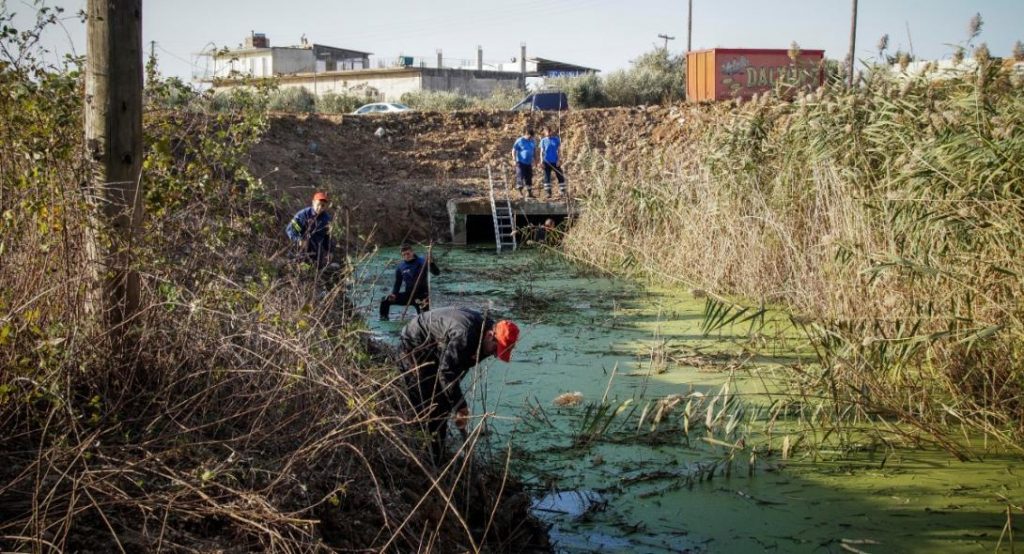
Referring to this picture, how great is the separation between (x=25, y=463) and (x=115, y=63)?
194 centimetres

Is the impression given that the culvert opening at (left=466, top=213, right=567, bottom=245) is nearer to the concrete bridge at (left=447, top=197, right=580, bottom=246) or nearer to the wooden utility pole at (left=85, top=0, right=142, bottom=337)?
the concrete bridge at (left=447, top=197, right=580, bottom=246)

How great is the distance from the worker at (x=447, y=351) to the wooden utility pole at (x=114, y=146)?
67.5 inches

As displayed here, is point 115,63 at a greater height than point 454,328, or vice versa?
point 115,63

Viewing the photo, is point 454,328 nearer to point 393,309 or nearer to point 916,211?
point 916,211

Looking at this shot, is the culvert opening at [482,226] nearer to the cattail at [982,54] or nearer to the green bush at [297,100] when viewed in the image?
the green bush at [297,100]

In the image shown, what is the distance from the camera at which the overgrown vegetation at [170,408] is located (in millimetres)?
3809

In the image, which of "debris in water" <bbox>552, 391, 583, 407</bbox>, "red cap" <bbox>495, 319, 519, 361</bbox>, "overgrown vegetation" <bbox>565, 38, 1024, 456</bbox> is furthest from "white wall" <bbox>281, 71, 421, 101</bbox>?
"red cap" <bbox>495, 319, 519, 361</bbox>

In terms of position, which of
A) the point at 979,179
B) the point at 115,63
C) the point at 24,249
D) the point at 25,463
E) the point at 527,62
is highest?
the point at 527,62

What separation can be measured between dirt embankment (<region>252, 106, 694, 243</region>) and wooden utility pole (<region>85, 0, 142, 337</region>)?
15511 mm

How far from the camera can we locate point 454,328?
5992 millimetres

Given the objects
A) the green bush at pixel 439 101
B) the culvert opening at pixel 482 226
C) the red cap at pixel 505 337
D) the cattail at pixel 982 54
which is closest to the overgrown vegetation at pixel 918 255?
Result: the cattail at pixel 982 54

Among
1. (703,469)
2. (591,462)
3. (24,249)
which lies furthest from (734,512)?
(24,249)

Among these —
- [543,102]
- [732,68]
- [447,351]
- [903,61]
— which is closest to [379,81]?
[543,102]

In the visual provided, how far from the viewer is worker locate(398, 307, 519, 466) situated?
588 centimetres
